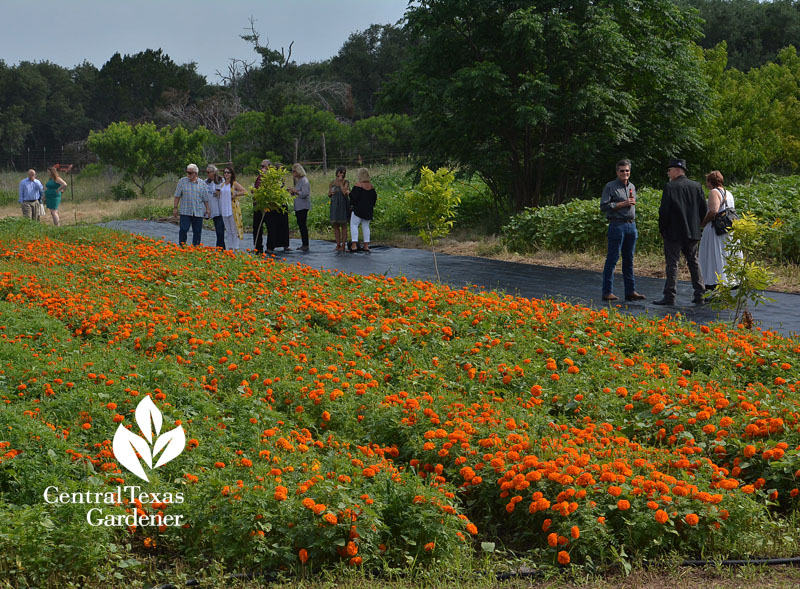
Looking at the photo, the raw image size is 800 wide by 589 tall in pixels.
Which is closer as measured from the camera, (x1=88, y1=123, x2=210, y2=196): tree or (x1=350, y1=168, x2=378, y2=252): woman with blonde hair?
(x1=350, y1=168, x2=378, y2=252): woman with blonde hair

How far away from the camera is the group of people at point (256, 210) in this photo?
1537cm

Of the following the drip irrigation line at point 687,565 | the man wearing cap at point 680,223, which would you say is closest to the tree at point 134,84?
the man wearing cap at point 680,223

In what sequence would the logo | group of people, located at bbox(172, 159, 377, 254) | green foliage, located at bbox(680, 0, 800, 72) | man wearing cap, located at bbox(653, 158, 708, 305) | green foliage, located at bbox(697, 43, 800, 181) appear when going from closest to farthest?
1. the logo
2. man wearing cap, located at bbox(653, 158, 708, 305)
3. group of people, located at bbox(172, 159, 377, 254)
4. green foliage, located at bbox(697, 43, 800, 181)
5. green foliage, located at bbox(680, 0, 800, 72)

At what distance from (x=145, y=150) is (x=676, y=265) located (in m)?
29.6

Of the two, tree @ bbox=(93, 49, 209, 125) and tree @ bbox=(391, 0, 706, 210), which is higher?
tree @ bbox=(93, 49, 209, 125)

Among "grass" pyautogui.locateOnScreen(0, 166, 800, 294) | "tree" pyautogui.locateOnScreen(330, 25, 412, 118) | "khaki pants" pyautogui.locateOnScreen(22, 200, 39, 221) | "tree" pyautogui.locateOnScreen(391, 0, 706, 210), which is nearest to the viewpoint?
"grass" pyautogui.locateOnScreen(0, 166, 800, 294)

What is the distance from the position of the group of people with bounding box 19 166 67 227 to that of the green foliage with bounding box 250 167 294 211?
7500 millimetres

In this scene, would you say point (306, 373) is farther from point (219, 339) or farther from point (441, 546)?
point (441, 546)

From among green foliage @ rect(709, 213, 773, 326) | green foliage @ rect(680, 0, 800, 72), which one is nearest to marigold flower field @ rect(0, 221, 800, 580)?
green foliage @ rect(709, 213, 773, 326)

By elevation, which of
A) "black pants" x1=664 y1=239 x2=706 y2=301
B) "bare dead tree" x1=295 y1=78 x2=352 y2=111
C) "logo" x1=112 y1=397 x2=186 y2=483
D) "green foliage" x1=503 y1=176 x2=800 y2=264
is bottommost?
"logo" x1=112 y1=397 x2=186 y2=483

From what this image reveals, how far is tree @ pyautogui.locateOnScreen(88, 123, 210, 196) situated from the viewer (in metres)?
35.2

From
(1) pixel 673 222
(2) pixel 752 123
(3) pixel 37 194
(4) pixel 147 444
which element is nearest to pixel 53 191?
(3) pixel 37 194

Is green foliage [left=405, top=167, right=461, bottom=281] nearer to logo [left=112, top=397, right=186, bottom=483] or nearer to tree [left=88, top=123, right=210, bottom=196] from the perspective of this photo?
logo [left=112, top=397, right=186, bottom=483]

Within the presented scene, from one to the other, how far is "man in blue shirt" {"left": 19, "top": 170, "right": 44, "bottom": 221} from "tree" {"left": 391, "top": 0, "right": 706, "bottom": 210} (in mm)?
9111
